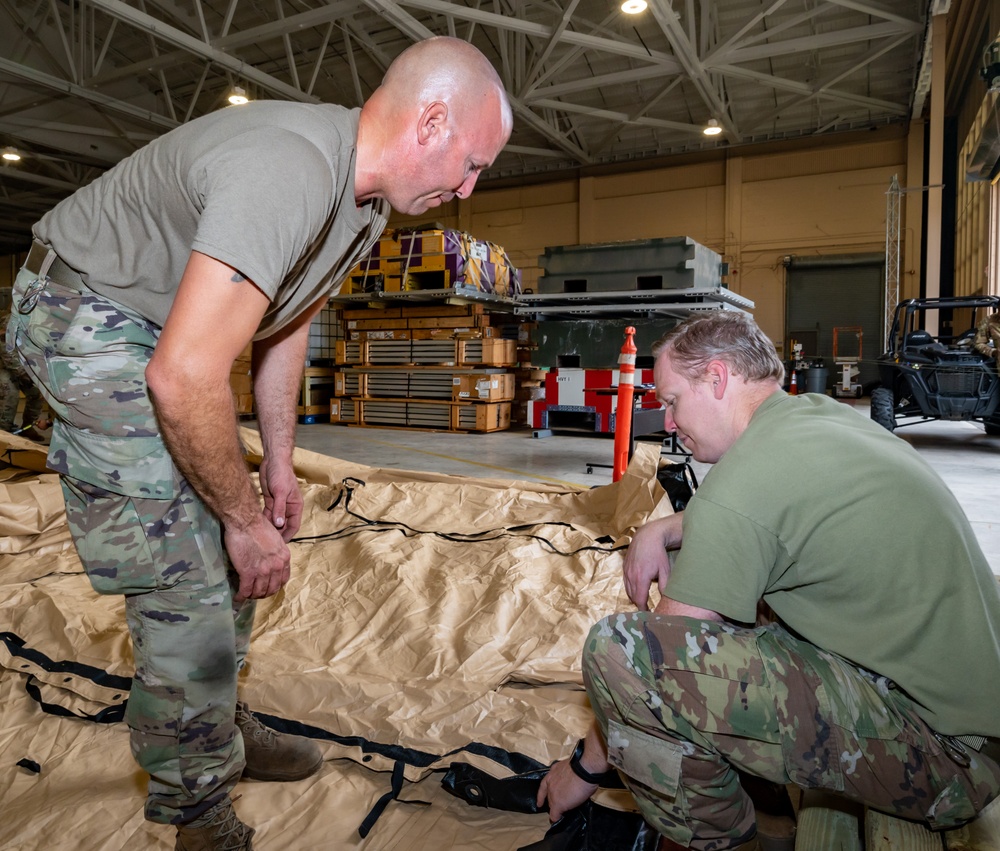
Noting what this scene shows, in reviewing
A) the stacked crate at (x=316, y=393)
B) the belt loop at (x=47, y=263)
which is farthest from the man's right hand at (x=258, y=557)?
the stacked crate at (x=316, y=393)

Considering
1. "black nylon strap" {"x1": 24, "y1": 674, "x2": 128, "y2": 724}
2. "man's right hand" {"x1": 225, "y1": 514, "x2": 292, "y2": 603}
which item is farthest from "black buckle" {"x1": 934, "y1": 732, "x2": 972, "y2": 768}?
"black nylon strap" {"x1": 24, "y1": 674, "x2": 128, "y2": 724}

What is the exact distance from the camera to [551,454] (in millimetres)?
7039

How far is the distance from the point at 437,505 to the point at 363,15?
10.8 m

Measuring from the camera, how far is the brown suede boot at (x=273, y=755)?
170cm

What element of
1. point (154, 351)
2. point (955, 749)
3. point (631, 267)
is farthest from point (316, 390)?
point (955, 749)

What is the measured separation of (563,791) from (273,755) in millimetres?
752

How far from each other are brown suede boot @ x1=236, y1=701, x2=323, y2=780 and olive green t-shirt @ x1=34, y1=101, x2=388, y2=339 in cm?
107

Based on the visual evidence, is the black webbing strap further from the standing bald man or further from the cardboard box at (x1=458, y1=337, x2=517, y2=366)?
the cardboard box at (x1=458, y1=337, x2=517, y2=366)

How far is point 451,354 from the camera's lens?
9547 millimetres

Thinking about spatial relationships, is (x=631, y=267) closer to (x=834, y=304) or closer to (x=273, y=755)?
(x=273, y=755)

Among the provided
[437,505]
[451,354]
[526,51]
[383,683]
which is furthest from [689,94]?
Answer: [383,683]

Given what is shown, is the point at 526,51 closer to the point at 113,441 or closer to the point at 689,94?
the point at 689,94

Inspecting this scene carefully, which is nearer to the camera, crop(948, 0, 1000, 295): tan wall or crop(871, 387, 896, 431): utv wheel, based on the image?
crop(871, 387, 896, 431): utv wheel

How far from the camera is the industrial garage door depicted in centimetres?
1489
